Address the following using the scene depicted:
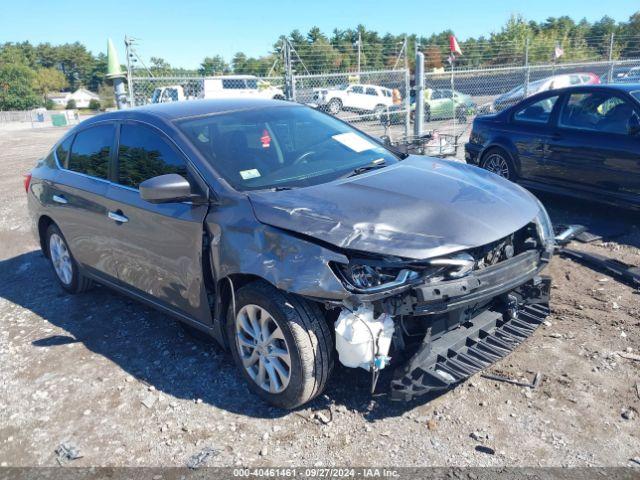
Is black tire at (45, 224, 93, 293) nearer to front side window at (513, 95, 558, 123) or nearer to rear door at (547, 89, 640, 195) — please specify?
rear door at (547, 89, 640, 195)

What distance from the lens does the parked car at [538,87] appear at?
55.3 ft

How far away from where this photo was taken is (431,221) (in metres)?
3.06

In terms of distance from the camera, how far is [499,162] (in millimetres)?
7617

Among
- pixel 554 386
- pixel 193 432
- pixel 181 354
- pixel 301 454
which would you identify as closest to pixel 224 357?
pixel 181 354

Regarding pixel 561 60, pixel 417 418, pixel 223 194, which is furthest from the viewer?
pixel 561 60

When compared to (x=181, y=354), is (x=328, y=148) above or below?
above

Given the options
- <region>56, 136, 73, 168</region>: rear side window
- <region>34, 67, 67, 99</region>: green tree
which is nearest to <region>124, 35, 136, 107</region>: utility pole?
<region>56, 136, 73, 168</region>: rear side window

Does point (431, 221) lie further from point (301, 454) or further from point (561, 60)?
point (561, 60)

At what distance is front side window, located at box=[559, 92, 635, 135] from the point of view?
6.14m

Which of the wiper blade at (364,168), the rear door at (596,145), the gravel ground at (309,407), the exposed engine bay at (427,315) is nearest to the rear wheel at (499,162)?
the rear door at (596,145)

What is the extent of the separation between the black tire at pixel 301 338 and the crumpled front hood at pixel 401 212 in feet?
1.31

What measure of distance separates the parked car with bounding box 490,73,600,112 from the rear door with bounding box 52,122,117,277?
482 inches

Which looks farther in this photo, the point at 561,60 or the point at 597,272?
the point at 561,60

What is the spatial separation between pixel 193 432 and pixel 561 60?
34.9 m
